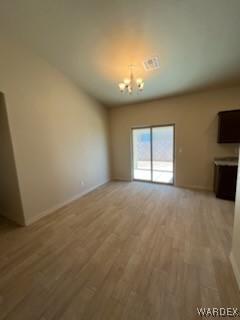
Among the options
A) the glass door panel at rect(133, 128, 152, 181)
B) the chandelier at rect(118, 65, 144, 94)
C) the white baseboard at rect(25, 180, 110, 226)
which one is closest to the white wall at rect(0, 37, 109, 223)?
the white baseboard at rect(25, 180, 110, 226)

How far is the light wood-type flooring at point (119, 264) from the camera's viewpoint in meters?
1.34

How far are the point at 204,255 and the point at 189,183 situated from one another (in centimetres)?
274

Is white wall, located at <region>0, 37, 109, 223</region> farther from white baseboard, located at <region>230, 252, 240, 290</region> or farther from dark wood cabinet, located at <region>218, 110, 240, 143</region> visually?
dark wood cabinet, located at <region>218, 110, 240, 143</region>

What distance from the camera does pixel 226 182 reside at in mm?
3430

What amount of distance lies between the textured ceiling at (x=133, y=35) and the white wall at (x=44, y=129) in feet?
1.21

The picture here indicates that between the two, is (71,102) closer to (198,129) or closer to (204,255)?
(198,129)

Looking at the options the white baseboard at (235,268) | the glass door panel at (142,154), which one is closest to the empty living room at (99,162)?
the white baseboard at (235,268)

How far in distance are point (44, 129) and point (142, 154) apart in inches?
129

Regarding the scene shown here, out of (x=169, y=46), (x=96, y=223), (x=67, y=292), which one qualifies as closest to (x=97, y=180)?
(x=96, y=223)

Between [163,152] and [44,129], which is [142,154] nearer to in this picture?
[163,152]

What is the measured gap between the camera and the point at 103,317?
49.5 inches

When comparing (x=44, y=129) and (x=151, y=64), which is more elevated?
(x=151, y=64)

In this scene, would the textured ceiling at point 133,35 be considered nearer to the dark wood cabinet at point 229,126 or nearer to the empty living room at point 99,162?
the empty living room at point 99,162

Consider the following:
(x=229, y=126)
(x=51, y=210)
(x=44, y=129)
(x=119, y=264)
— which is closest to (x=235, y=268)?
(x=119, y=264)
